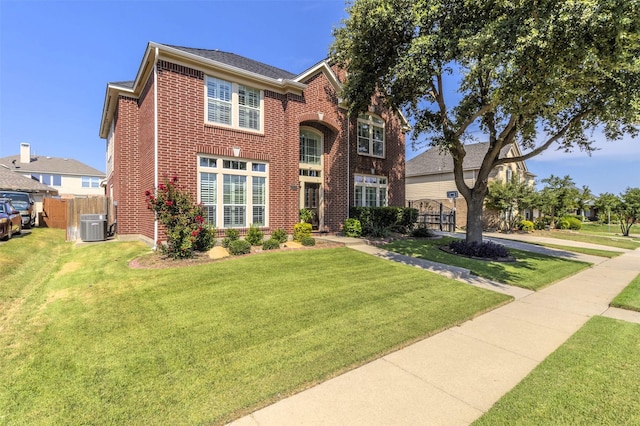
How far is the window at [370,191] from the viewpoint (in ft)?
50.9

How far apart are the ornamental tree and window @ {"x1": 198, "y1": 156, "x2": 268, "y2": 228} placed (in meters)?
5.01

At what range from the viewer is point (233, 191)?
36.0 feet

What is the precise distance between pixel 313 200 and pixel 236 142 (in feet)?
15.1

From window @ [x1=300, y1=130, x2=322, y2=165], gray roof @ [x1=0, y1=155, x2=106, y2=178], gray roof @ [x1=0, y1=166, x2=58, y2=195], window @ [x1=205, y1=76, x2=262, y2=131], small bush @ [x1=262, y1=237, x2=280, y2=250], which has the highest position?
gray roof @ [x1=0, y1=155, x2=106, y2=178]

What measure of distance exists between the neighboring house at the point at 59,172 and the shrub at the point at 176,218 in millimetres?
33364

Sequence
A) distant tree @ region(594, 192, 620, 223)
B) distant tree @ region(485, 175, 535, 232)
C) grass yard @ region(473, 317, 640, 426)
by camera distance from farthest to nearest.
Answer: distant tree @ region(594, 192, 620, 223), distant tree @ region(485, 175, 535, 232), grass yard @ region(473, 317, 640, 426)

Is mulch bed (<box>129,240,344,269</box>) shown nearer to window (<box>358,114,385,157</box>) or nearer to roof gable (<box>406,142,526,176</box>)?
window (<box>358,114,385,157</box>)

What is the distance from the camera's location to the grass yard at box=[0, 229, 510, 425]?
9.52 feet

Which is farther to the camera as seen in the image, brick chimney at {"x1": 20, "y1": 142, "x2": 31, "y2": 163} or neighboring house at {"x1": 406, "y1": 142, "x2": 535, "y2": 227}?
brick chimney at {"x1": 20, "y1": 142, "x2": 31, "y2": 163}

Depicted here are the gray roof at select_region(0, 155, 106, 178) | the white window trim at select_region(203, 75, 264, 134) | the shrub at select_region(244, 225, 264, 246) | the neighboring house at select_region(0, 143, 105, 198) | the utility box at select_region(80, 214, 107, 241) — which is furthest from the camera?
the neighboring house at select_region(0, 143, 105, 198)

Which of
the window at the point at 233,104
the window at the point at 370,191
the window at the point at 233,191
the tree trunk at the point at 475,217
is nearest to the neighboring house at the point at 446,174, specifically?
the window at the point at 370,191

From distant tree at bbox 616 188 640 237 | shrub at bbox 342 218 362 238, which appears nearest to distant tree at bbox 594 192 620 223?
distant tree at bbox 616 188 640 237

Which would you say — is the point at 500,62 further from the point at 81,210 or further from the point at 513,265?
the point at 81,210

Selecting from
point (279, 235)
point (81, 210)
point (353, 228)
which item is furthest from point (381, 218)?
point (81, 210)
